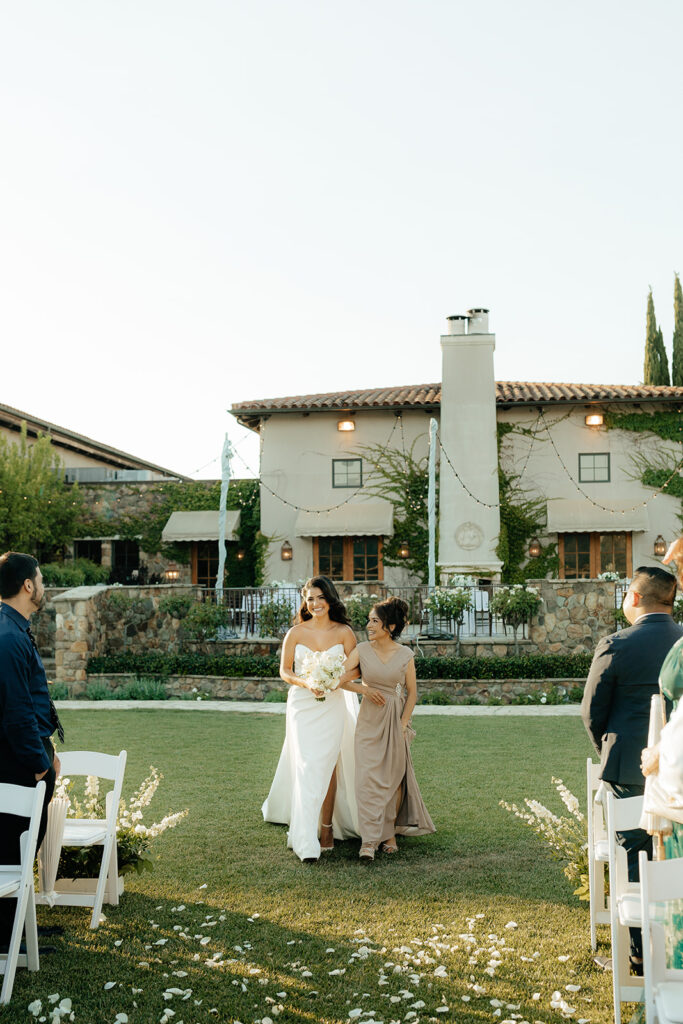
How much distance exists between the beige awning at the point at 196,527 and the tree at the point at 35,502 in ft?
9.55

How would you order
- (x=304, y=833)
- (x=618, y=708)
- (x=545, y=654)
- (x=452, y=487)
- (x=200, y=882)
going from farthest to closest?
(x=452, y=487), (x=545, y=654), (x=304, y=833), (x=200, y=882), (x=618, y=708)

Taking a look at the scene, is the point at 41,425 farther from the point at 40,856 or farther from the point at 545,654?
the point at 40,856

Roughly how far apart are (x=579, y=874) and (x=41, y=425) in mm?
29112

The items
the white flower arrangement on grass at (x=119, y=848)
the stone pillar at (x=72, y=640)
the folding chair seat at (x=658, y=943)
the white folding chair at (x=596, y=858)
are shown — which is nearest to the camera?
the folding chair seat at (x=658, y=943)

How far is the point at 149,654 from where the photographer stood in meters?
19.0

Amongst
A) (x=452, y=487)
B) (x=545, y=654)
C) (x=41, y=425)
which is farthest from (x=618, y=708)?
(x=41, y=425)

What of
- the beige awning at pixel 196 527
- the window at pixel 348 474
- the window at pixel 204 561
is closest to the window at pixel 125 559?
the beige awning at pixel 196 527

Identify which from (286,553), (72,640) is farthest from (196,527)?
(72,640)

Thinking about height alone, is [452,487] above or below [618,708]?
above

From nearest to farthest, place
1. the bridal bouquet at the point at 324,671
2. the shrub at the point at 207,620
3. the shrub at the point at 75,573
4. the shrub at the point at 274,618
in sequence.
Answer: the bridal bouquet at the point at 324,671
the shrub at the point at 274,618
the shrub at the point at 207,620
the shrub at the point at 75,573

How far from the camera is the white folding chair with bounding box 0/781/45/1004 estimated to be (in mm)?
4219

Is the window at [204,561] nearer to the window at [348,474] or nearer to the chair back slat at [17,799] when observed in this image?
the window at [348,474]

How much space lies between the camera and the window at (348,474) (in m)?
27.0

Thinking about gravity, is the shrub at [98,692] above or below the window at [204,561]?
below
